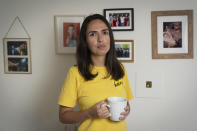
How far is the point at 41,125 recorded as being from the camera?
1.41 m

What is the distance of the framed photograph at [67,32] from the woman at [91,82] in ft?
1.25

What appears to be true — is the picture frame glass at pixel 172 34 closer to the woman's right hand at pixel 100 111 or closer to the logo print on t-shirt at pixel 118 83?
the logo print on t-shirt at pixel 118 83

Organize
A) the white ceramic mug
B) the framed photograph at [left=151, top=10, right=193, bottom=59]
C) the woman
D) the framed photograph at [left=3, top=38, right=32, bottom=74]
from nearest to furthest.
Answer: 1. the white ceramic mug
2. the woman
3. the framed photograph at [left=151, top=10, right=193, bottom=59]
4. the framed photograph at [left=3, top=38, right=32, bottom=74]

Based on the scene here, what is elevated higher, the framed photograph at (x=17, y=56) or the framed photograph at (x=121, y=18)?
the framed photograph at (x=121, y=18)

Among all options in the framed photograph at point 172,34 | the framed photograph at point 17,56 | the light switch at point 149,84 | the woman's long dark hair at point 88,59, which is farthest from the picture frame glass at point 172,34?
the framed photograph at point 17,56

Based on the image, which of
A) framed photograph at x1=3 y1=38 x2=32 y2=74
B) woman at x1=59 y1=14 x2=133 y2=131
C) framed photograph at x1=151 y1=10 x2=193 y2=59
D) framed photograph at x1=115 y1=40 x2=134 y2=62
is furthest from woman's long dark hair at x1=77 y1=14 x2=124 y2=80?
framed photograph at x1=3 y1=38 x2=32 y2=74

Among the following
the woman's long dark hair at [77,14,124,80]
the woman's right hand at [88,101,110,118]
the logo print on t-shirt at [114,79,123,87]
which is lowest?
the woman's right hand at [88,101,110,118]

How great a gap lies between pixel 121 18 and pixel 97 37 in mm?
488

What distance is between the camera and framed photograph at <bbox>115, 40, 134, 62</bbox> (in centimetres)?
132

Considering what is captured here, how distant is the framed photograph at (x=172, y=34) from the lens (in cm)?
128

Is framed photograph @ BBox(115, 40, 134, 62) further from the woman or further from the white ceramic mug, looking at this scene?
the white ceramic mug

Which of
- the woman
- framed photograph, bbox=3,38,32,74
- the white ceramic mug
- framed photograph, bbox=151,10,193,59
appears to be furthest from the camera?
framed photograph, bbox=3,38,32,74

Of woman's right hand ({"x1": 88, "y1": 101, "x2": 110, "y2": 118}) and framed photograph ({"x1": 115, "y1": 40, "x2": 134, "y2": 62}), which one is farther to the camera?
framed photograph ({"x1": 115, "y1": 40, "x2": 134, "y2": 62})

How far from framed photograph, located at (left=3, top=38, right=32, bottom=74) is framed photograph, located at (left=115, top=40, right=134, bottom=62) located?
79 centimetres
